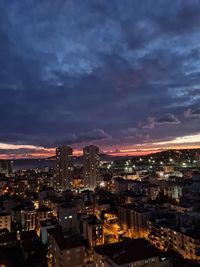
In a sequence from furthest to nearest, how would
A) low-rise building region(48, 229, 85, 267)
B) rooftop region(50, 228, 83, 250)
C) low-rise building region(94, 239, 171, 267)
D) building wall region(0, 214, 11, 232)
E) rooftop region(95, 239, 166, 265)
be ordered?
building wall region(0, 214, 11, 232), rooftop region(50, 228, 83, 250), low-rise building region(48, 229, 85, 267), rooftop region(95, 239, 166, 265), low-rise building region(94, 239, 171, 267)

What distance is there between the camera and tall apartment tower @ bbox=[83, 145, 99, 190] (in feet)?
210

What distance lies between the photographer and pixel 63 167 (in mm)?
63531

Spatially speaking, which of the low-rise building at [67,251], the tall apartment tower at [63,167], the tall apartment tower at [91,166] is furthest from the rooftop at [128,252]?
the tall apartment tower at [91,166]

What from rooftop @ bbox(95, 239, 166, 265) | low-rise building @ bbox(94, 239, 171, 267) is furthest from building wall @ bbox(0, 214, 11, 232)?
rooftop @ bbox(95, 239, 166, 265)

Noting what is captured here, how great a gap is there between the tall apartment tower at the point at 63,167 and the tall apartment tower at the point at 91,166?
4.06 metres

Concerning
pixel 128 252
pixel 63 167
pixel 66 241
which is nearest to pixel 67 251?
pixel 66 241

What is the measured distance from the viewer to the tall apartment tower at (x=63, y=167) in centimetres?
6119

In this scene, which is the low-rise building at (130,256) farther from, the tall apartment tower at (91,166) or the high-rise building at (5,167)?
the high-rise building at (5,167)

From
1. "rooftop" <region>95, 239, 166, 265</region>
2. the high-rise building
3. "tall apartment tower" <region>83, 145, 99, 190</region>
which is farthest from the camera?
the high-rise building

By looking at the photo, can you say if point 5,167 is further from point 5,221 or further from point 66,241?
point 66,241

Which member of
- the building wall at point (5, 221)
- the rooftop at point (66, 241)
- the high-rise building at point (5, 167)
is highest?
the high-rise building at point (5, 167)

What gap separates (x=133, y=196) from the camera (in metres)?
39.6

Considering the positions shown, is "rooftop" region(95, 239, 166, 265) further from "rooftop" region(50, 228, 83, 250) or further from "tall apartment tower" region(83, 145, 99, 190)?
Result: "tall apartment tower" region(83, 145, 99, 190)

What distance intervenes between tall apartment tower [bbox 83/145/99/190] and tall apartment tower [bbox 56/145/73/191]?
13.3 ft
